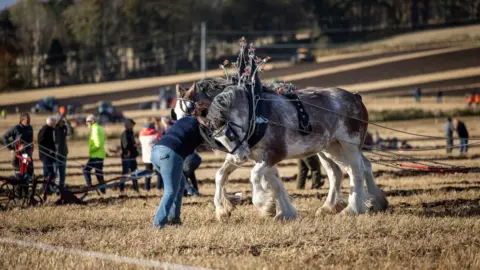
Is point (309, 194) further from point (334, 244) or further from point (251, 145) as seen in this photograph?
point (334, 244)

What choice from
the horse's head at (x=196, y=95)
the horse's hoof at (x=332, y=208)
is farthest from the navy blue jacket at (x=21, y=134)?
the horse's hoof at (x=332, y=208)

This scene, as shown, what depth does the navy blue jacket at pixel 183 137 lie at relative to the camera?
12.8 metres

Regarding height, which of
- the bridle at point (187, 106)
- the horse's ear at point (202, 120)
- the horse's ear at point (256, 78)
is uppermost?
the horse's ear at point (256, 78)

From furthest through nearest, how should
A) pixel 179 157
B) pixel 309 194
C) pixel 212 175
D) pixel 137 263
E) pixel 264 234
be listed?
1. pixel 212 175
2. pixel 309 194
3. pixel 179 157
4. pixel 264 234
5. pixel 137 263

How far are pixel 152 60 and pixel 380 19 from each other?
29.5 metres

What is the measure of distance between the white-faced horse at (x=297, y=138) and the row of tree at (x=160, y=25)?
211ft

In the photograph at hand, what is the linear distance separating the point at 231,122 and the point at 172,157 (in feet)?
4.39

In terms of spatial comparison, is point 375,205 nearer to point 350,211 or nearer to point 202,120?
point 350,211

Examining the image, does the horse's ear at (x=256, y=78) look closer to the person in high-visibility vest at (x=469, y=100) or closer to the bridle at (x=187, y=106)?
the bridle at (x=187, y=106)

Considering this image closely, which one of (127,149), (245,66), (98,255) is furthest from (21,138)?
(98,255)

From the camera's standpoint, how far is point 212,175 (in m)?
27.9

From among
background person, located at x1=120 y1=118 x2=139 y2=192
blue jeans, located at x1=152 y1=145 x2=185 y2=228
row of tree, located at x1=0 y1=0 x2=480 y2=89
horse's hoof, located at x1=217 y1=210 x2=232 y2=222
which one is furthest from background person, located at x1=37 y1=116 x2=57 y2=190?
row of tree, located at x1=0 y1=0 x2=480 y2=89

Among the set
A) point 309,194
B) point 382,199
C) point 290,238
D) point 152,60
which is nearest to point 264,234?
point 290,238

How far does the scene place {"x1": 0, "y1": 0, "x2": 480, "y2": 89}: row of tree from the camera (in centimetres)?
8419
